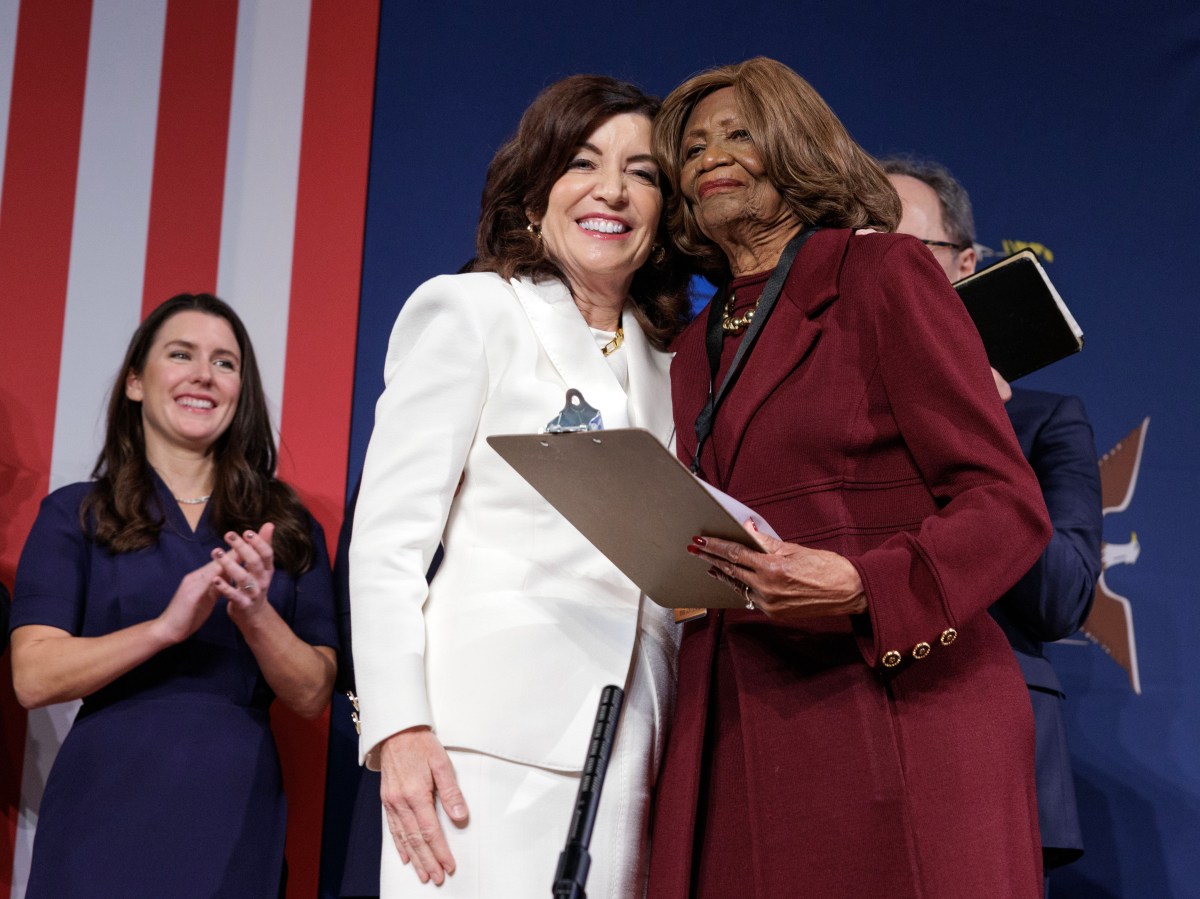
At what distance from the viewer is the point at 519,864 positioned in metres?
1.64

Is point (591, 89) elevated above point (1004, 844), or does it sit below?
above

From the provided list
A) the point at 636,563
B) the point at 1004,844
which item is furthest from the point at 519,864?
the point at 1004,844

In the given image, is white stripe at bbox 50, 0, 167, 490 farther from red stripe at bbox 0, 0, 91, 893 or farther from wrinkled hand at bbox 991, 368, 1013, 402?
wrinkled hand at bbox 991, 368, 1013, 402

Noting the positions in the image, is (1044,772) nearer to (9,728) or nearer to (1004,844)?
(1004,844)

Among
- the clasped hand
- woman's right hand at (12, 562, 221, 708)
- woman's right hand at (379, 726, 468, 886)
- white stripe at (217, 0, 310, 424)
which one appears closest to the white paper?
woman's right hand at (379, 726, 468, 886)

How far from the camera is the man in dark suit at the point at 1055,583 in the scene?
235 cm

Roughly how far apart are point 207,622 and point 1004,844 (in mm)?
1692

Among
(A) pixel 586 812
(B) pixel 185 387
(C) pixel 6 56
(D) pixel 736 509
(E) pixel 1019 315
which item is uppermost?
(C) pixel 6 56

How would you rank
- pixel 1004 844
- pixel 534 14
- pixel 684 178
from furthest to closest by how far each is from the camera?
pixel 534 14
pixel 684 178
pixel 1004 844

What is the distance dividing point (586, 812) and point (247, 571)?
1.35 metres

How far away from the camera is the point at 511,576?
178cm

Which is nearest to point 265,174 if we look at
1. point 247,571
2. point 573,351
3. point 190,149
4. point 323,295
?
point 190,149

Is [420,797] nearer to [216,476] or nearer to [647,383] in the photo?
[647,383]

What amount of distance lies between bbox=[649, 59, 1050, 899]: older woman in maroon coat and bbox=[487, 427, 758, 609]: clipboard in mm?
57
